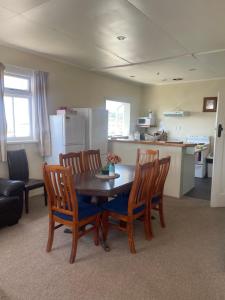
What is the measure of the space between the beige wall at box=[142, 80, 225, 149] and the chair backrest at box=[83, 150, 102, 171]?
158 inches

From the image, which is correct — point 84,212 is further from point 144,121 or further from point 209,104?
point 209,104

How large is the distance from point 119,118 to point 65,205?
16.5 feet

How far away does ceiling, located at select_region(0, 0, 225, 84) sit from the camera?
241 cm

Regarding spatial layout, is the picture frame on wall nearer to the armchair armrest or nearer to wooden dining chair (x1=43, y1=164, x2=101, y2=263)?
wooden dining chair (x1=43, y1=164, x2=101, y2=263)

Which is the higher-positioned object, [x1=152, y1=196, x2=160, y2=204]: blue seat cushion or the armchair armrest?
the armchair armrest

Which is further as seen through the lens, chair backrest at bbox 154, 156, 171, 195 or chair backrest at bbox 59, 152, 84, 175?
chair backrest at bbox 59, 152, 84, 175

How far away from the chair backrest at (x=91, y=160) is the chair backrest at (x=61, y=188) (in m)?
1.08

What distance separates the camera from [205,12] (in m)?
2.49

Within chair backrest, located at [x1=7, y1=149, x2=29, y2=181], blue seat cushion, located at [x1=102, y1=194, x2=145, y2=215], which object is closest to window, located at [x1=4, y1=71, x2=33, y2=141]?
chair backrest, located at [x1=7, y1=149, x2=29, y2=181]

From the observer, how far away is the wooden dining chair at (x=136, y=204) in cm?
243

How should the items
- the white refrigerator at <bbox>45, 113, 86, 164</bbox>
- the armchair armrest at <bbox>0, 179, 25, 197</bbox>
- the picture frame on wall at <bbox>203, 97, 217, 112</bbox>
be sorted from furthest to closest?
the picture frame on wall at <bbox>203, 97, 217, 112</bbox> < the white refrigerator at <bbox>45, 113, 86, 164</bbox> < the armchair armrest at <bbox>0, 179, 25, 197</bbox>

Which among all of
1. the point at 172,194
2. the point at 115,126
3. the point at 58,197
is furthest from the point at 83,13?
the point at 115,126

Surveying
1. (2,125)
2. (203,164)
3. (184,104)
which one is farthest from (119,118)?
(2,125)

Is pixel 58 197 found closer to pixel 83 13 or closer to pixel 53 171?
pixel 53 171
